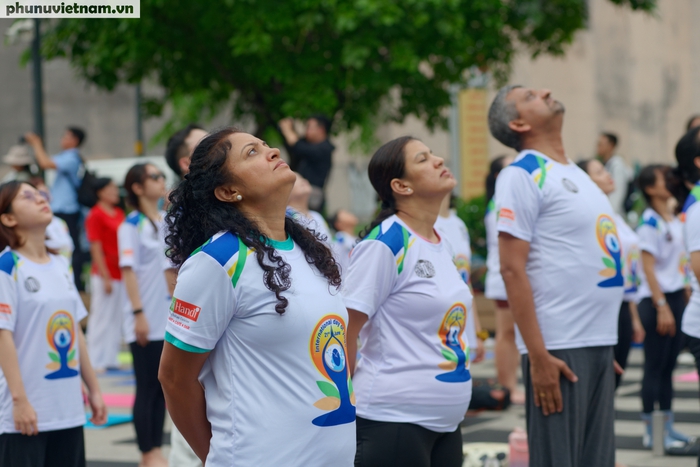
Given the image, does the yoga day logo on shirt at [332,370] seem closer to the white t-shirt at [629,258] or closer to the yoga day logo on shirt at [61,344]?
the yoga day logo on shirt at [61,344]

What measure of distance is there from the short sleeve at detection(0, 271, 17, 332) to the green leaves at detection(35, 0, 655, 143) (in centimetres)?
918

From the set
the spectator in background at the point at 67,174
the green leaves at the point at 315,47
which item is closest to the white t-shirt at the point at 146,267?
the spectator in background at the point at 67,174

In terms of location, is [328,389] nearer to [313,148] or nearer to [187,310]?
[187,310]

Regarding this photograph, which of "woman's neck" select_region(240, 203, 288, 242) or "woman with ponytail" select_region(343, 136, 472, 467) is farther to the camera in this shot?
"woman with ponytail" select_region(343, 136, 472, 467)

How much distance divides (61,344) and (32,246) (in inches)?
19.8

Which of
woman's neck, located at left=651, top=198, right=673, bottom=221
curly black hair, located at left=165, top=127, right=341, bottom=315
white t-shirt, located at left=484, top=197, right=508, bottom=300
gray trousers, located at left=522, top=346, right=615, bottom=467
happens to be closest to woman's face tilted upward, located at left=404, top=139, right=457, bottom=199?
gray trousers, located at left=522, top=346, right=615, bottom=467

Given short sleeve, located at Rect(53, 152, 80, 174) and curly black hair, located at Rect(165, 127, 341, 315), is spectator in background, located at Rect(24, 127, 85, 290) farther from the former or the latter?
curly black hair, located at Rect(165, 127, 341, 315)

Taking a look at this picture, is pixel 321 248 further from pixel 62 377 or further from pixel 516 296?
pixel 62 377

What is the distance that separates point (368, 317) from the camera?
4223 mm

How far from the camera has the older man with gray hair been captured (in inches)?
176

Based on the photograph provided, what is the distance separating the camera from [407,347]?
4.22m

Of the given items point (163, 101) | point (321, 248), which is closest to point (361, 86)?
point (163, 101)

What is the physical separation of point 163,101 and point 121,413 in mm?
9126

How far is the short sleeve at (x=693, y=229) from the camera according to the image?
5.15 m
